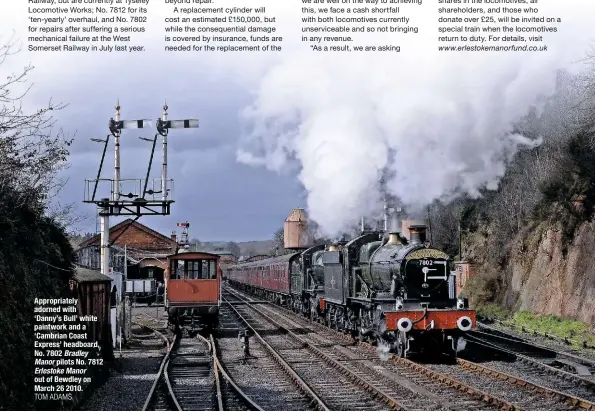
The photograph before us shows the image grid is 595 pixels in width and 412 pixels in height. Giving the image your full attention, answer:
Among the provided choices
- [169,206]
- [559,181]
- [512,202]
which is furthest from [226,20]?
[512,202]

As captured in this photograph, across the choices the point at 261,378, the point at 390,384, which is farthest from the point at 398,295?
the point at 261,378

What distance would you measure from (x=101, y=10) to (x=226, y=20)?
2.06m

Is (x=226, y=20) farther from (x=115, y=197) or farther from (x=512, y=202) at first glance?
(x=512, y=202)

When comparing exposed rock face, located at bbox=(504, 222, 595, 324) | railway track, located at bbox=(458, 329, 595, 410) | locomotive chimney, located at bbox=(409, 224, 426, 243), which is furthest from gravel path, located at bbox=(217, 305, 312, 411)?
exposed rock face, located at bbox=(504, 222, 595, 324)

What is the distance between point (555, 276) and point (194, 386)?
1385 centimetres

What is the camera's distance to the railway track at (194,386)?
10.2 metres

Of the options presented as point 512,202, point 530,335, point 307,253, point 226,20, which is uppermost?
point 226,20

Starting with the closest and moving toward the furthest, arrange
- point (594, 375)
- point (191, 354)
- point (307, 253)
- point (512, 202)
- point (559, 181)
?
point (594, 375) < point (191, 354) < point (559, 181) < point (307, 253) < point (512, 202)

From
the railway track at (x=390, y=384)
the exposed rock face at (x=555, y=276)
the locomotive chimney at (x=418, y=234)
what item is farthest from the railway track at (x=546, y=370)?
the exposed rock face at (x=555, y=276)

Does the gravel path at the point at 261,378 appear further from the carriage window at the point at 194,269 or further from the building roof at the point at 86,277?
the building roof at the point at 86,277

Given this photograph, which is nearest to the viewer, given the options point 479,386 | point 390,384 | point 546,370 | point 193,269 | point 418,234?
point 479,386

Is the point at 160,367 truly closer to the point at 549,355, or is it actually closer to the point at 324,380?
the point at 324,380

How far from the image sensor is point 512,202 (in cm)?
2775

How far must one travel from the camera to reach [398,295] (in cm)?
1466
